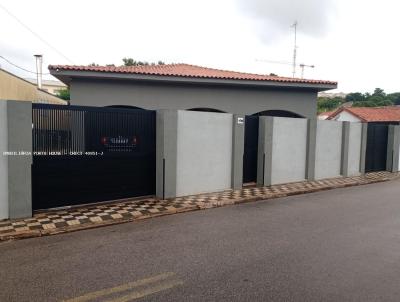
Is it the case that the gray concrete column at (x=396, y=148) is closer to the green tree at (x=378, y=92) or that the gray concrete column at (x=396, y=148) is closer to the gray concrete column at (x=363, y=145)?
the gray concrete column at (x=363, y=145)

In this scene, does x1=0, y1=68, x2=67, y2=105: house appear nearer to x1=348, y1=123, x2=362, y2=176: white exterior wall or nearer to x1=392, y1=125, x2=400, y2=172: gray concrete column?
x1=348, y1=123, x2=362, y2=176: white exterior wall

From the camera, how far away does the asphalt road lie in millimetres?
3568

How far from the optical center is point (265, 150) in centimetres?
1029

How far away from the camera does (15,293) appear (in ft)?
11.6

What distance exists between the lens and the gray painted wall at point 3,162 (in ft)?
20.1

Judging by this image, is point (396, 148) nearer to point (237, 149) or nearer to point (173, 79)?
point (237, 149)

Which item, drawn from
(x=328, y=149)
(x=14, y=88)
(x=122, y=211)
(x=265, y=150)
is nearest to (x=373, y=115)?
(x=328, y=149)

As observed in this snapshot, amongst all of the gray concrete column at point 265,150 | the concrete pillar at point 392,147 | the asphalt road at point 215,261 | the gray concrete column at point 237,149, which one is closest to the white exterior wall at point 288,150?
the gray concrete column at point 265,150

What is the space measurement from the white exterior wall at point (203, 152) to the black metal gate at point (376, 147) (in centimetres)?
832

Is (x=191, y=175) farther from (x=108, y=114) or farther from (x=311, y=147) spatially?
(x=311, y=147)

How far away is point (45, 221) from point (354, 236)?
17.9ft

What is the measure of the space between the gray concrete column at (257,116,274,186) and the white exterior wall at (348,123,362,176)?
4.99m

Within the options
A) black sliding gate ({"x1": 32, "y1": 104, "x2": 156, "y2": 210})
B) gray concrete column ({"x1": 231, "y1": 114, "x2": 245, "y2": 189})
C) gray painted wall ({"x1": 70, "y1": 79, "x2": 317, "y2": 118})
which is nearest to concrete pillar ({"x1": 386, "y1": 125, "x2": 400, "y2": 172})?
gray painted wall ({"x1": 70, "y1": 79, "x2": 317, "y2": 118})

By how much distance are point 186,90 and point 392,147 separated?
10.0 meters
